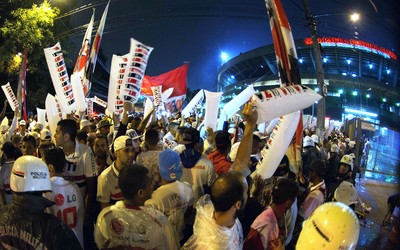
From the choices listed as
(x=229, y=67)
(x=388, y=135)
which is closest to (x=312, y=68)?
(x=229, y=67)

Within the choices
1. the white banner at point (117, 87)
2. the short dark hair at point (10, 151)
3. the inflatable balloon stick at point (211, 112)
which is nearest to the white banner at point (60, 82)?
the white banner at point (117, 87)

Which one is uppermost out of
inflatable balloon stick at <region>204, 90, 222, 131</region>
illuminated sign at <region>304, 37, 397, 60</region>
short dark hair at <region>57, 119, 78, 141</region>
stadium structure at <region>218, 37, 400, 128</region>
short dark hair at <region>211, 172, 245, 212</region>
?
illuminated sign at <region>304, 37, 397, 60</region>

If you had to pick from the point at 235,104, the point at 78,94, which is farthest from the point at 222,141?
the point at 235,104

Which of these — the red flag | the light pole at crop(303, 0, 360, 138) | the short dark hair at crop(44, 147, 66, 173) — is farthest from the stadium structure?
the short dark hair at crop(44, 147, 66, 173)

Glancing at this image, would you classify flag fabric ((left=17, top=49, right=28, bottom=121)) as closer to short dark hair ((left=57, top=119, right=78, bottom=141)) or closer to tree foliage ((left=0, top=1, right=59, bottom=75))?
tree foliage ((left=0, top=1, right=59, bottom=75))

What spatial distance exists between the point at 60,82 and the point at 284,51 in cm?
525

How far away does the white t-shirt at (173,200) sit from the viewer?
3057 millimetres

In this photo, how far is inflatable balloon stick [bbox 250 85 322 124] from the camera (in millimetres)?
3112

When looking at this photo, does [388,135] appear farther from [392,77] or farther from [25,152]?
[392,77]

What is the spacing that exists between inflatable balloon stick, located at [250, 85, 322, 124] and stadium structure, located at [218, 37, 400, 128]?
141 ft

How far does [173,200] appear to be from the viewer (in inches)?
123

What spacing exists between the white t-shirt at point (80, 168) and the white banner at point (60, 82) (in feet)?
11.9

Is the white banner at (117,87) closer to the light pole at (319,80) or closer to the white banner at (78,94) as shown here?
the white banner at (78,94)

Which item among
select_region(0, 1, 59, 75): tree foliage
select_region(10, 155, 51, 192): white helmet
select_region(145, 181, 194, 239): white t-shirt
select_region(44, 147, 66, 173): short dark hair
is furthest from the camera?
select_region(0, 1, 59, 75): tree foliage
